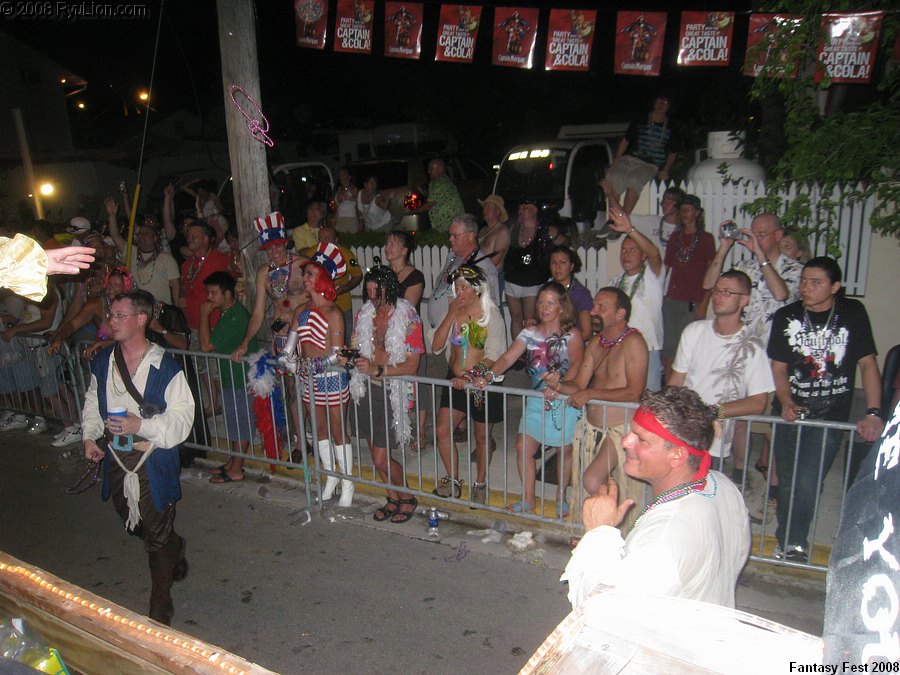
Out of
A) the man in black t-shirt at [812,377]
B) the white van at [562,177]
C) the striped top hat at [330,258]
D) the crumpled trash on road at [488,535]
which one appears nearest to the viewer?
the man in black t-shirt at [812,377]

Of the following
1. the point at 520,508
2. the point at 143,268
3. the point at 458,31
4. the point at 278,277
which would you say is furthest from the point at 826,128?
the point at 143,268

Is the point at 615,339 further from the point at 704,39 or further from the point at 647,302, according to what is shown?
the point at 704,39

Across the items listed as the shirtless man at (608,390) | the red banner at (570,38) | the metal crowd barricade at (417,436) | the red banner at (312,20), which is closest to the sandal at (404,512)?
the metal crowd barricade at (417,436)

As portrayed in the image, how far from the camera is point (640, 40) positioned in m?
8.27

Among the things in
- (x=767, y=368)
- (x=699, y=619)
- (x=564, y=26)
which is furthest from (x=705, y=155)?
Answer: (x=699, y=619)

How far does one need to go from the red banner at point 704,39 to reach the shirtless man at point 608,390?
15.1ft

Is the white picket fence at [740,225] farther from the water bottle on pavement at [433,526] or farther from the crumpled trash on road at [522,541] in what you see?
the water bottle on pavement at [433,526]

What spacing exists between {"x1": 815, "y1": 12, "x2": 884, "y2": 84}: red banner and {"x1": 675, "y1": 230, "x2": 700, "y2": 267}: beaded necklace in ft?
6.20

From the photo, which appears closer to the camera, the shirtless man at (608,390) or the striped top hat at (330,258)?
the shirtless man at (608,390)

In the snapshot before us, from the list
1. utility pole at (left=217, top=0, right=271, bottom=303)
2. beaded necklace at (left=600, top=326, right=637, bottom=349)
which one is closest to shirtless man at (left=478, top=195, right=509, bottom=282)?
utility pole at (left=217, top=0, right=271, bottom=303)

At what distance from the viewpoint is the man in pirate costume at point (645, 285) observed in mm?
Result: 5699

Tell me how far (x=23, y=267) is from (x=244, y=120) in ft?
13.9

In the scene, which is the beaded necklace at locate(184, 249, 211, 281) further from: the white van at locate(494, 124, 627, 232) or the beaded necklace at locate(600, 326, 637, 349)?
the white van at locate(494, 124, 627, 232)

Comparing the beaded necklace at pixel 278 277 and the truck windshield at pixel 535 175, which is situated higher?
the truck windshield at pixel 535 175
